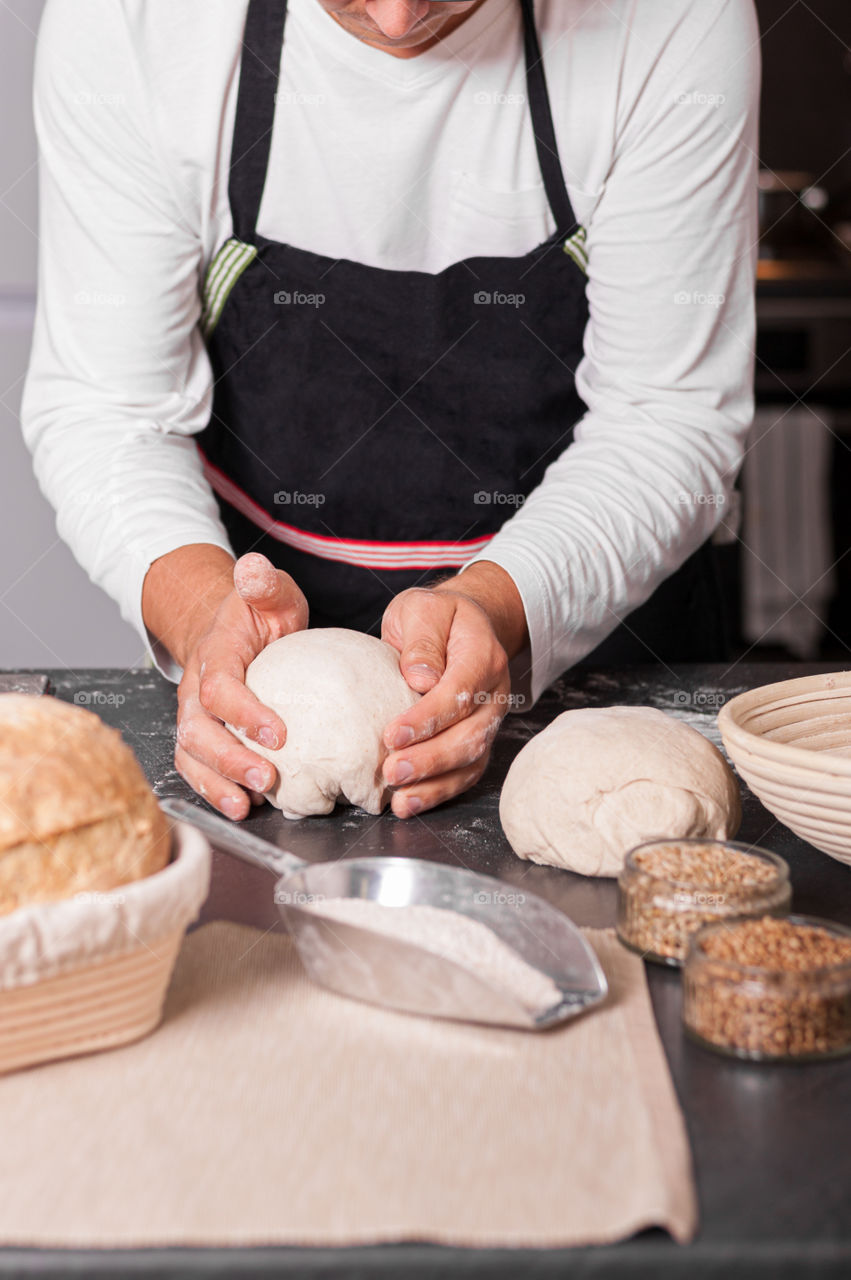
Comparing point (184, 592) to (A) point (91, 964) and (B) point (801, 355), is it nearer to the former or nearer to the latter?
(A) point (91, 964)

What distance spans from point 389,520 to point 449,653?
0.44 metres

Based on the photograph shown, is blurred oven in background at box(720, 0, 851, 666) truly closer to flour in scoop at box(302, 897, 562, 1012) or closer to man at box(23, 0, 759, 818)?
man at box(23, 0, 759, 818)

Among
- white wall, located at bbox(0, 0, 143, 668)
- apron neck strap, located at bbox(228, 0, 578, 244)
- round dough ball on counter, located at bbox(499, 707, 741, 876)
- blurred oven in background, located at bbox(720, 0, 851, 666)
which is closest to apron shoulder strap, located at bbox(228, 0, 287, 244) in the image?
apron neck strap, located at bbox(228, 0, 578, 244)

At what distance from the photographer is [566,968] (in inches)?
29.8

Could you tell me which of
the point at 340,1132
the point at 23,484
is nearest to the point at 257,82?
the point at 340,1132

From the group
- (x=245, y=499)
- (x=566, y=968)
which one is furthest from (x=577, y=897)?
(x=245, y=499)

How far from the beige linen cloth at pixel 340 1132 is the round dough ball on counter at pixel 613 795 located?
221mm

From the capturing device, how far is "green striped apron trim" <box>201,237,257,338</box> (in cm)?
147

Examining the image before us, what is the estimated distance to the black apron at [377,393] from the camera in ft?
4.83

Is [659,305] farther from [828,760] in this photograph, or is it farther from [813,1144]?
[813,1144]

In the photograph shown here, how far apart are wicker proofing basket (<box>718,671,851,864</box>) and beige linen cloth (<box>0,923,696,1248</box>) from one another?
0.19 metres

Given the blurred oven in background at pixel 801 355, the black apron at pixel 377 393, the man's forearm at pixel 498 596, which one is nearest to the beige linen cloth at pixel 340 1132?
the man's forearm at pixel 498 596

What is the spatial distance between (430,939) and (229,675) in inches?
17.3

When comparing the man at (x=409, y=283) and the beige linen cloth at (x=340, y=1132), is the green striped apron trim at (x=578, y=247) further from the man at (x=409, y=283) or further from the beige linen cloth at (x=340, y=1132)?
the beige linen cloth at (x=340, y=1132)
